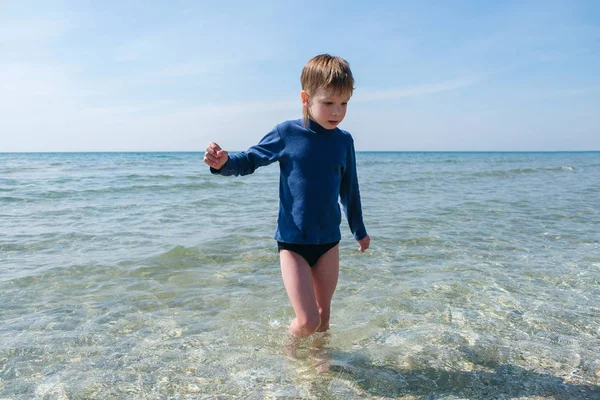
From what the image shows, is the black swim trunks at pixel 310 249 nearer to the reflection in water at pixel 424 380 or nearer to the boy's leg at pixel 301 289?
the boy's leg at pixel 301 289

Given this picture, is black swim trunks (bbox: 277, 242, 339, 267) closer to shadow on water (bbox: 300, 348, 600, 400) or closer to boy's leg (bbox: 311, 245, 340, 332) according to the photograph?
boy's leg (bbox: 311, 245, 340, 332)

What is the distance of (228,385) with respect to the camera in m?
2.95

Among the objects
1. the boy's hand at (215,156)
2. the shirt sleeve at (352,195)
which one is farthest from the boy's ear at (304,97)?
the boy's hand at (215,156)

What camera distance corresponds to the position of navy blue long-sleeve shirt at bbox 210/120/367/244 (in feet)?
10.0

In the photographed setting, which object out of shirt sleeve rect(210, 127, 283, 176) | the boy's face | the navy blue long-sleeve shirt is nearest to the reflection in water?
the navy blue long-sleeve shirt

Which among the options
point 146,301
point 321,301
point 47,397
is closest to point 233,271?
point 146,301

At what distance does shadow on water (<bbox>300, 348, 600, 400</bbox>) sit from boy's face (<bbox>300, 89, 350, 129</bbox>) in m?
1.60

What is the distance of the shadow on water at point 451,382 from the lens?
2.84 meters

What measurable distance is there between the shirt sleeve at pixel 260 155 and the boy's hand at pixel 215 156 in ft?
0.40

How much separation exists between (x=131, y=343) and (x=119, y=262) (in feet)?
8.02

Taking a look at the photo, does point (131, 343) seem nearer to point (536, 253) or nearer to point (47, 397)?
point (47, 397)

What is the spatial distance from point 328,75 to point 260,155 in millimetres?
675

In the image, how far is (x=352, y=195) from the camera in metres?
3.43

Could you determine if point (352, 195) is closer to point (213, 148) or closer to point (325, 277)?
point (325, 277)
